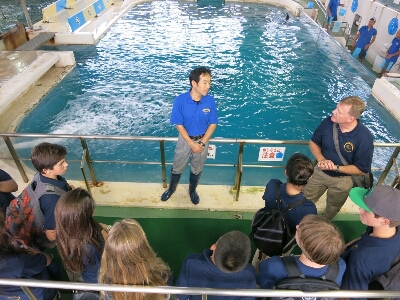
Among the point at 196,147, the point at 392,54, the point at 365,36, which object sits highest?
the point at 196,147

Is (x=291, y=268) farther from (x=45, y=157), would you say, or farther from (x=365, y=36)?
(x=365, y=36)

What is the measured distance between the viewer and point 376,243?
183 centimetres

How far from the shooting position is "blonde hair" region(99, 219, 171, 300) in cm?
148

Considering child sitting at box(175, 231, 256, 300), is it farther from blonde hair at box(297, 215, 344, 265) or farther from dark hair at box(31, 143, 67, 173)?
dark hair at box(31, 143, 67, 173)

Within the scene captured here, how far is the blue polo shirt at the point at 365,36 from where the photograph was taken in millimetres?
10492

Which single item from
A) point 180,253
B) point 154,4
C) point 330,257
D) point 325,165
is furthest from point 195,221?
point 154,4

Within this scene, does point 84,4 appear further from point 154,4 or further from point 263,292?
point 263,292

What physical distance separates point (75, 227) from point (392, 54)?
36.6 feet

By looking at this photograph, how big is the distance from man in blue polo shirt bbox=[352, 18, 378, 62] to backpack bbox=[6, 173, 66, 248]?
39.8ft

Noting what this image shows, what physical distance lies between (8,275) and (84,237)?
479 mm

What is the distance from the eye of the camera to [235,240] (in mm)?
1564

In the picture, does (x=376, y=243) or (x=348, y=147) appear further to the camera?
(x=348, y=147)

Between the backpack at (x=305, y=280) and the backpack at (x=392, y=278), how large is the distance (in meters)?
0.39

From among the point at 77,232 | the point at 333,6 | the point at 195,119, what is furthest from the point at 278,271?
the point at 333,6
